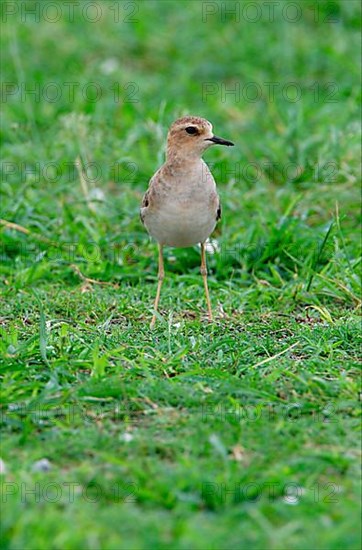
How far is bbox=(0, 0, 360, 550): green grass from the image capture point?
4.00 m

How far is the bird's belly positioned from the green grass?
0.45 metres

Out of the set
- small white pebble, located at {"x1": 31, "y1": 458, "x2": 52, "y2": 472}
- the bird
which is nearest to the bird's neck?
the bird

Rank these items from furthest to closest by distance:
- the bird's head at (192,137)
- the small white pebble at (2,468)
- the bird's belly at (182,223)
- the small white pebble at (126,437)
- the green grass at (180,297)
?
the bird's head at (192,137), the bird's belly at (182,223), the small white pebble at (126,437), the small white pebble at (2,468), the green grass at (180,297)

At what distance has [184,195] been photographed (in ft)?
19.6

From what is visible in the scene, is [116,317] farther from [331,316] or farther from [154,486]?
[154,486]

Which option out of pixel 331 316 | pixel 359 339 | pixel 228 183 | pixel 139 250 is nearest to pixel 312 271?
pixel 331 316

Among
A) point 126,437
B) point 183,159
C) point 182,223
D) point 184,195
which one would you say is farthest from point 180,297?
point 126,437

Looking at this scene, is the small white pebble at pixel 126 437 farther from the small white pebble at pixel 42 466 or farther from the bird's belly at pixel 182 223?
the bird's belly at pixel 182 223

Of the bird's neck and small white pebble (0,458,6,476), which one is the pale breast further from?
small white pebble (0,458,6,476)

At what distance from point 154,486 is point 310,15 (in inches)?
318

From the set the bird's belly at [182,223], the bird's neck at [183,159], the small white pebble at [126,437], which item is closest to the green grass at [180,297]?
the small white pebble at [126,437]

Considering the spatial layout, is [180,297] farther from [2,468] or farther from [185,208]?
[2,468]

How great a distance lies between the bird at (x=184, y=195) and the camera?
599cm

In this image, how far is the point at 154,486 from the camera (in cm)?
405
